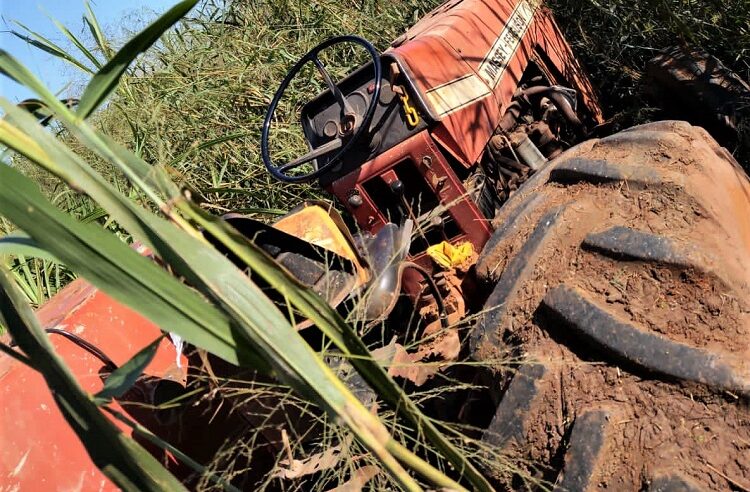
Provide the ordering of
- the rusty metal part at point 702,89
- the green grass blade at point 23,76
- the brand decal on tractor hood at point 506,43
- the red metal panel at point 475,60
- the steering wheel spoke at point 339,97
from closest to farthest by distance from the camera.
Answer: the green grass blade at point 23,76 → the steering wheel spoke at point 339,97 → the red metal panel at point 475,60 → the rusty metal part at point 702,89 → the brand decal on tractor hood at point 506,43

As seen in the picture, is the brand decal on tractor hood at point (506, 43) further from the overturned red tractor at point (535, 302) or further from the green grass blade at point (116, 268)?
the green grass blade at point (116, 268)

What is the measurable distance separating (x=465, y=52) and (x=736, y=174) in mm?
1389

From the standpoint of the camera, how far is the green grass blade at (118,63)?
3.35ft

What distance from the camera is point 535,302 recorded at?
163 cm

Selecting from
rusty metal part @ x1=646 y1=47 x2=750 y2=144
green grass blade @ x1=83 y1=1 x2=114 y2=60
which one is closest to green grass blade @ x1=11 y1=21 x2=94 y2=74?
green grass blade @ x1=83 y1=1 x2=114 y2=60

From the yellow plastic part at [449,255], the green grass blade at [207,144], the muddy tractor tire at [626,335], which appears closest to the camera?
the muddy tractor tire at [626,335]

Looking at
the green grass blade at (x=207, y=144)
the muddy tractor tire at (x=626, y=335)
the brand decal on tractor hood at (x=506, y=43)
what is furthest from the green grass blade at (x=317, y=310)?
the green grass blade at (x=207, y=144)

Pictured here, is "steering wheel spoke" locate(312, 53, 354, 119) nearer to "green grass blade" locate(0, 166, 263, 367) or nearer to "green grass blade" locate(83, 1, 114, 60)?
"green grass blade" locate(0, 166, 263, 367)

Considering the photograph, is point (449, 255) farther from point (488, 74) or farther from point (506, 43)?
point (506, 43)

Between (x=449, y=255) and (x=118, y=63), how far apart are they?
4.77ft

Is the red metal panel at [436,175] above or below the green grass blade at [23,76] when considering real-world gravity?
below

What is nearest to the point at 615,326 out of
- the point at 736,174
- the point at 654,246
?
the point at 654,246

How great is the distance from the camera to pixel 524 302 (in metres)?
1.64

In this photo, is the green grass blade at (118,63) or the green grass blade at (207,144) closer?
the green grass blade at (118,63)
